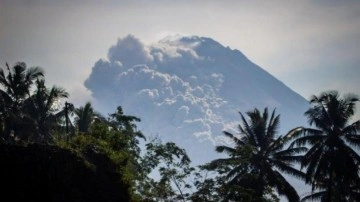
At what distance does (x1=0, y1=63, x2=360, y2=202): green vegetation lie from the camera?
457 inches

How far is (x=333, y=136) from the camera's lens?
30219 mm

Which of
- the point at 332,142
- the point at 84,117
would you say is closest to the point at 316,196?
the point at 332,142

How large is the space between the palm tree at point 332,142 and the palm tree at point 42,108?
18.9m

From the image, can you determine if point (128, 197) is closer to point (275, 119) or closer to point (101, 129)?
point (101, 129)

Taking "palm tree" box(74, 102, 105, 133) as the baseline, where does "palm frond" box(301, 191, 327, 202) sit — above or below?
below

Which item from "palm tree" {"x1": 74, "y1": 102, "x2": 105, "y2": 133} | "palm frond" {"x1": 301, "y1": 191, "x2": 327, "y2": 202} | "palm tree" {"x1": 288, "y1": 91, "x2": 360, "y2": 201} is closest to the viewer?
"palm tree" {"x1": 288, "y1": 91, "x2": 360, "y2": 201}

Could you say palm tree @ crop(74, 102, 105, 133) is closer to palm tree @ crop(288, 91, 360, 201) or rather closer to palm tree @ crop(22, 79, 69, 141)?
palm tree @ crop(22, 79, 69, 141)

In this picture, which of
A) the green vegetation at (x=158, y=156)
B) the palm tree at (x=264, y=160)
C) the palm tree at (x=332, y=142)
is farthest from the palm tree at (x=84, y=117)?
the palm tree at (x=332, y=142)

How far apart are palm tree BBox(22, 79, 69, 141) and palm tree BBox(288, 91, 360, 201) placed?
1891 cm

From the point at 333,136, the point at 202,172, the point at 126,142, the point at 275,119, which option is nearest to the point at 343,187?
the point at 333,136

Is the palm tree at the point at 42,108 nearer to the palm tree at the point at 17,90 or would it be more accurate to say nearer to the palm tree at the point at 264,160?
the palm tree at the point at 17,90

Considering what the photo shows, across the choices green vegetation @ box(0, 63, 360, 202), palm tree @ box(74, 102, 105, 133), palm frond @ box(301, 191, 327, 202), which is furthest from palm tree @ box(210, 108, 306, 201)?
palm tree @ box(74, 102, 105, 133)

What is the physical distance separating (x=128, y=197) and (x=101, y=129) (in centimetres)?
306

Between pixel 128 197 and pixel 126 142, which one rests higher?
pixel 126 142
